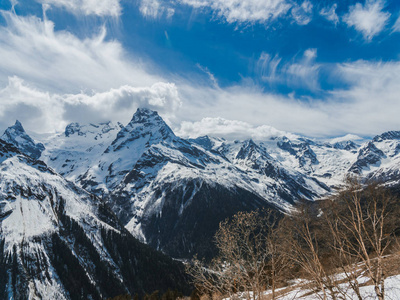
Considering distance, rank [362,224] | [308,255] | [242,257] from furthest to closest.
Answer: [308,255]
[242,257]
[362,224]

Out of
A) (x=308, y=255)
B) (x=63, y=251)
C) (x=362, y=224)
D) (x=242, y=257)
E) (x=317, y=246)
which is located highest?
(x=63, y=251)

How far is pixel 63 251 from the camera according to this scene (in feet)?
439

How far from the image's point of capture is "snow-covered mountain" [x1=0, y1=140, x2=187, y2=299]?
114188 mm

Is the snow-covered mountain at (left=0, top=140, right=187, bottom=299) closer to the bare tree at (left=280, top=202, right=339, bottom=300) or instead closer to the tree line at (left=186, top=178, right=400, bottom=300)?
the tree line at (left=186, top=178, right=400, bottom=300)

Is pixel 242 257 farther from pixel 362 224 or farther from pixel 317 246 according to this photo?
pixel 362 224

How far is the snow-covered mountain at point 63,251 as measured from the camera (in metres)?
114

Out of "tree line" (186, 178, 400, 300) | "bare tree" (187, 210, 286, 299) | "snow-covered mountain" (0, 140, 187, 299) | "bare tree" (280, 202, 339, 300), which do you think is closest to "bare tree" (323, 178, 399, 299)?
"tree line" (186, 178, 400, 300)

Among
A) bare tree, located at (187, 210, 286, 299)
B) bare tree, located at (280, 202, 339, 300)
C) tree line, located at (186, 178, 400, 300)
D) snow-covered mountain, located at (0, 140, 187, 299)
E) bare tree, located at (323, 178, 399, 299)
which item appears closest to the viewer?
bare tree, located at (323, 178, 399, 299)

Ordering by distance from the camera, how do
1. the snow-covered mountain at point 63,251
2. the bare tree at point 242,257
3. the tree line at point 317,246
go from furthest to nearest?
1. the snow-covered mountain at point 63,251
2. the bare tree at point 242,257
3. the tree line at point 317,246

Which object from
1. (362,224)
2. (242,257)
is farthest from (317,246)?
(242,257)

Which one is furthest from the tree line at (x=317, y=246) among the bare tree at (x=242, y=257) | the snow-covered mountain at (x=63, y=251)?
the snow-covered mountain at (x=63, y=251)

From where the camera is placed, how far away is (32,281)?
11012 cm

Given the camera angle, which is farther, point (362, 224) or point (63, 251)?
point (63, 251)

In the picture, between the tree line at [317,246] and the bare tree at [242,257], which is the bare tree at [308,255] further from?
the bare tree at [242,257]
